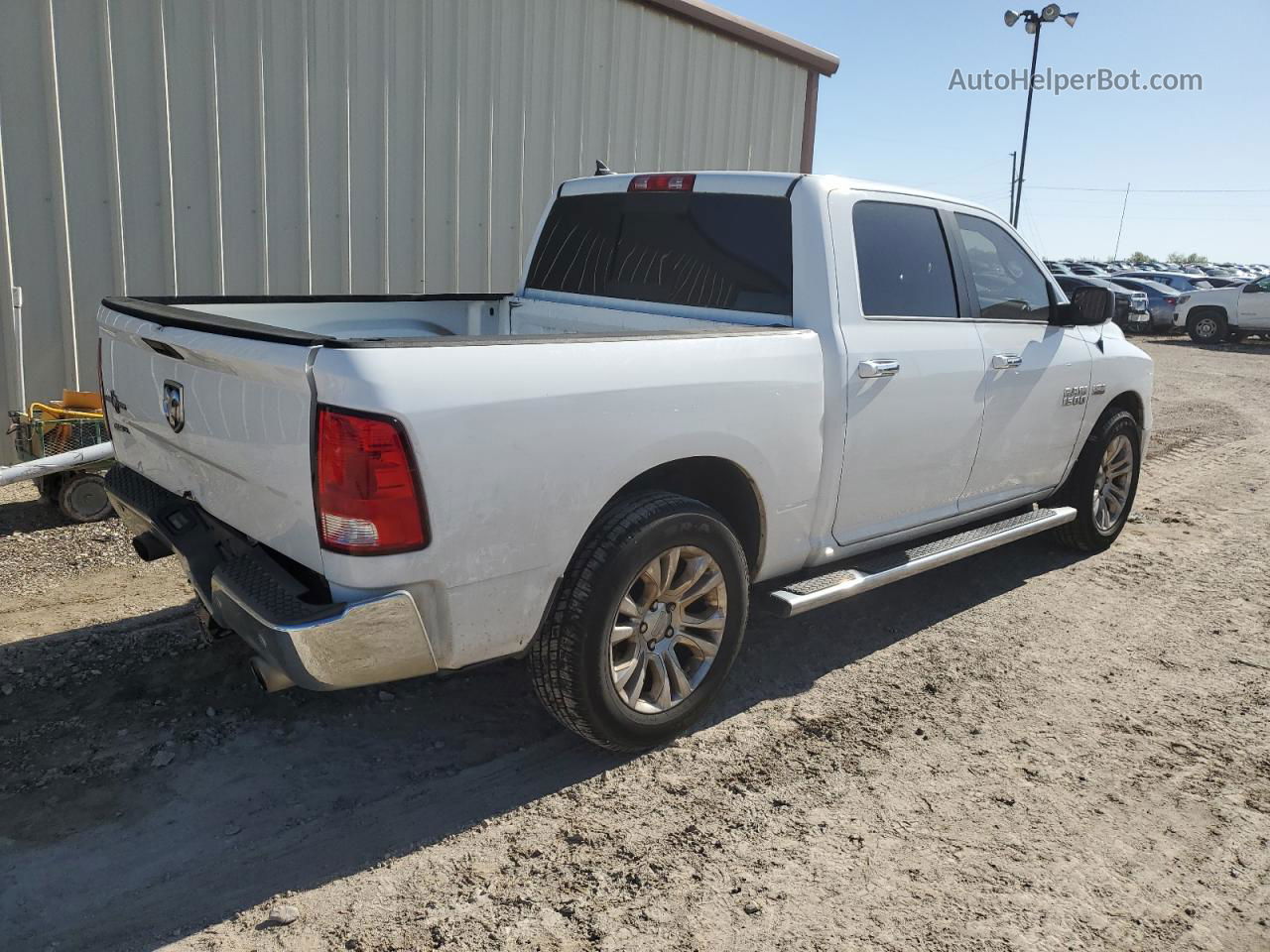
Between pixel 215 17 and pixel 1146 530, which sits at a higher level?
pixel 215 17

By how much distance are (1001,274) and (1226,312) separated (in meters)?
21.7

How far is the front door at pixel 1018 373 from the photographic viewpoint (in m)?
4.60

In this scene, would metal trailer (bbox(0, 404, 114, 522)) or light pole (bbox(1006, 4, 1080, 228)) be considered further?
light pole (bbox(1006, 4, 1080, 228))

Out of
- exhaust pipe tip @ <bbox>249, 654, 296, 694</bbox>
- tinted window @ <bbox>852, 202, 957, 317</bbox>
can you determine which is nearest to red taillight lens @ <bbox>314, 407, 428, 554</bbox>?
exhaust pipe tip @ <bbox>249, 654, 296, 694</bbox>

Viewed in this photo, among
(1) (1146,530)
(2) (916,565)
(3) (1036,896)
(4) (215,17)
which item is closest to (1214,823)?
(3) (1036,896)


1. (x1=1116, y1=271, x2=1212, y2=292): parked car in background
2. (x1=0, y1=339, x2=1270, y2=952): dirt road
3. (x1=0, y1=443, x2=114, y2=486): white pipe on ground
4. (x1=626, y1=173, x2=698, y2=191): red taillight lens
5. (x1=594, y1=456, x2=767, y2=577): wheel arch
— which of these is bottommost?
(x1=0, y1=339, x2=1270, y2=952): dirt road

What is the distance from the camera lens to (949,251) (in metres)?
4.48

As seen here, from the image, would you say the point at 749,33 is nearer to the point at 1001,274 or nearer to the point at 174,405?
the point at 1001,274

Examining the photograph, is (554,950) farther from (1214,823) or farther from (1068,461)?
(1068,461)

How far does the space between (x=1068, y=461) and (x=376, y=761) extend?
13.0 ft

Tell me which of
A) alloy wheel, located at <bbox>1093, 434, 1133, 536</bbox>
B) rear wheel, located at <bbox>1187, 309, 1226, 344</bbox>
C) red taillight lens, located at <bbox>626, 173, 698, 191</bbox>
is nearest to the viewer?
red taillight lens, located at <bbox>626, 173, 698, 191</bbox>

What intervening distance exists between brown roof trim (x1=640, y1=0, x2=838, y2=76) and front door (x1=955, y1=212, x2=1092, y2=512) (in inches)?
200

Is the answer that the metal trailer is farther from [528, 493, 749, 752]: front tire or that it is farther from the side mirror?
the side mirror

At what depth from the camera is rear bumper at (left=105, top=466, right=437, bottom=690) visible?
8.43ft
